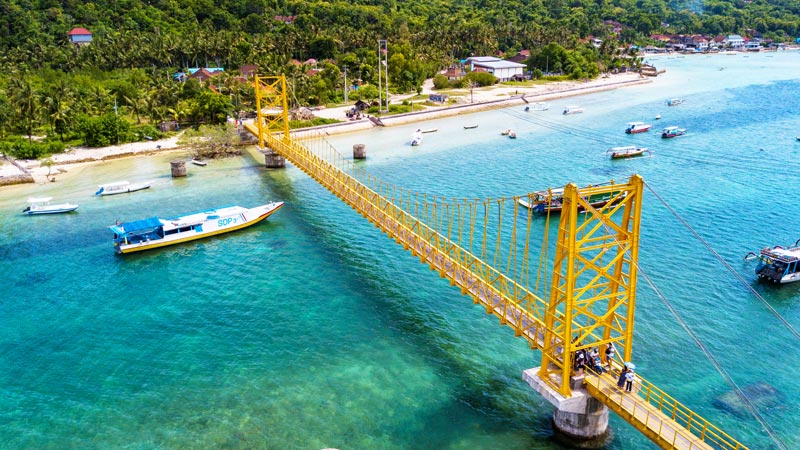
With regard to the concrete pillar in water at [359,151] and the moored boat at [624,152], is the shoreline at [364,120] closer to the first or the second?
the concrete pillar in water at [359,151]

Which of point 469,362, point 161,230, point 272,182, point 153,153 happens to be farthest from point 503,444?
point 153,153

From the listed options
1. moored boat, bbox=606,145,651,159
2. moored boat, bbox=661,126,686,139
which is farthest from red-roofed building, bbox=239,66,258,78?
moored boat, bbox=661,126,686,139

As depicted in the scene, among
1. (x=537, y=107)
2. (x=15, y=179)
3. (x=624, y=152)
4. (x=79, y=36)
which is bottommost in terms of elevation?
(x=15, y=179)

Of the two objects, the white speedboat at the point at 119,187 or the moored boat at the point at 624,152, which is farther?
the moored boat at the point at 624,152

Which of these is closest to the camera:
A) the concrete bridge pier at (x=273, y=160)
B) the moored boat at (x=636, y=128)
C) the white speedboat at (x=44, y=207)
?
the white speedboat at (x=44, y=207)

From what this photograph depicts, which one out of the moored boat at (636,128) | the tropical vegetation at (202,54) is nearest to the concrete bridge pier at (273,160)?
the tropical vegetation at (202,54)

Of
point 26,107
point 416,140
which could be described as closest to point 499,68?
point 416,140

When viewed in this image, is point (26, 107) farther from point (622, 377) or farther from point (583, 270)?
point (622, 377)
